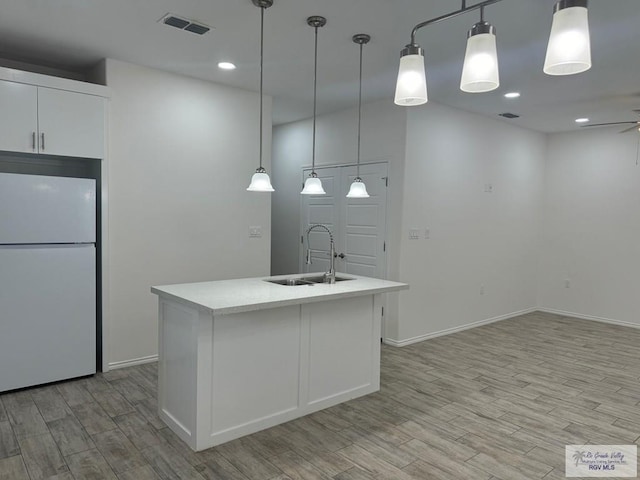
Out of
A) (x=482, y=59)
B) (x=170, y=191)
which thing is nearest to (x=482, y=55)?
(x=482, y=59)

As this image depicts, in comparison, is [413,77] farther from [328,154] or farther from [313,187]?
[328,154]

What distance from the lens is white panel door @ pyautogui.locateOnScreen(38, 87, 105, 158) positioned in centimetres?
348

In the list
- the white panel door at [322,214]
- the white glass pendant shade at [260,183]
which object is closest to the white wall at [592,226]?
the white panel door at [322,214]

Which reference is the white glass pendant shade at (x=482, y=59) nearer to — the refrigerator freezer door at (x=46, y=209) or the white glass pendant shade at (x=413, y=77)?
the white glass pendant shade at (x=413, y=77)

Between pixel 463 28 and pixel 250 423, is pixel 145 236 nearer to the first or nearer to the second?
pixel 250 423

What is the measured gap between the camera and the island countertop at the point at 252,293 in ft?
8.29

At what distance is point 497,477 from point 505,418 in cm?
83

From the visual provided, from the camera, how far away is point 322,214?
5914 mm

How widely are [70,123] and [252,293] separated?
7.21 ft

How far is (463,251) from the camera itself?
5.57 metres

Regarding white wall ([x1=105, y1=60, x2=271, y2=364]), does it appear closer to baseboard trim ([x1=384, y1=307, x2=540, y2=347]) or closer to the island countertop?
the island countertop

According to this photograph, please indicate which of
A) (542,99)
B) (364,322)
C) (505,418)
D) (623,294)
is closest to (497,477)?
(505,418)

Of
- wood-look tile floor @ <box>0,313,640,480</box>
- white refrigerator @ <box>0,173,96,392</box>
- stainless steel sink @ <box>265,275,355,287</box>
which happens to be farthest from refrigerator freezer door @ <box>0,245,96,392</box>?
stainless steel sink @ <box>265,275,355,287</box>

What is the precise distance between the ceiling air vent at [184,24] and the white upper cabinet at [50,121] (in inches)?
43.5
